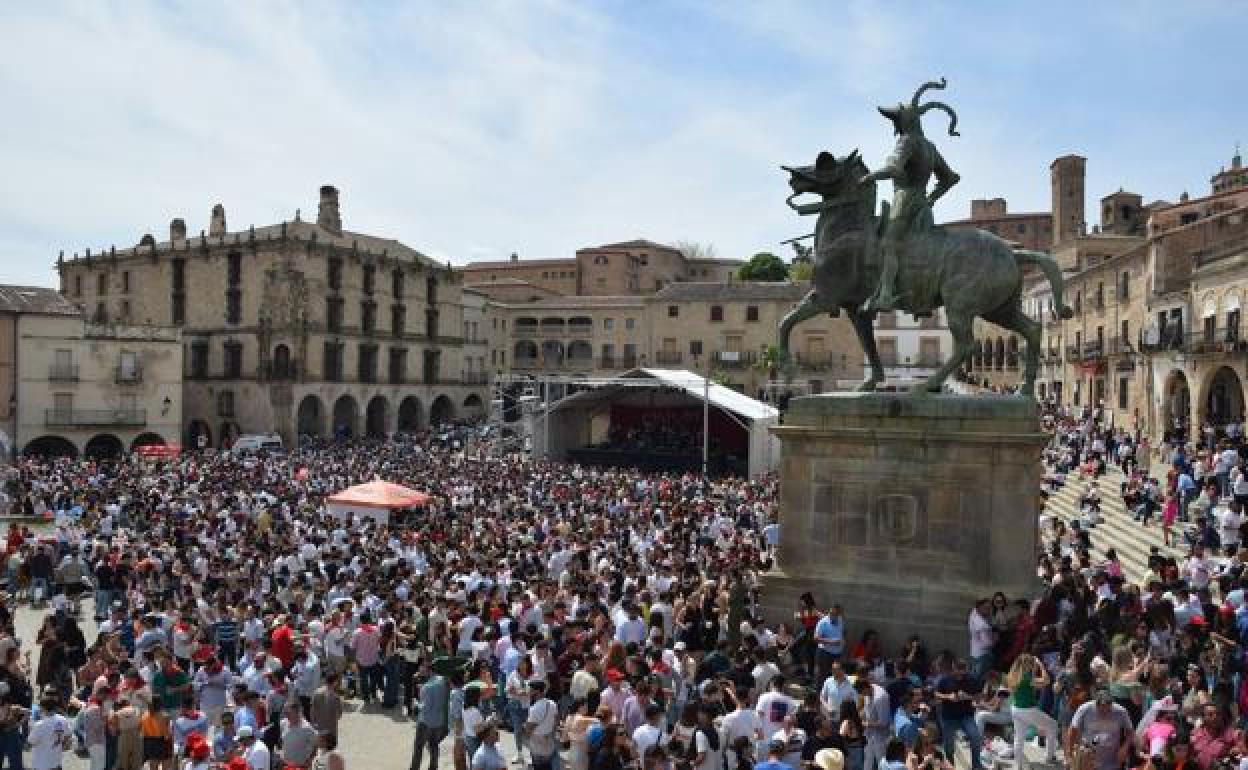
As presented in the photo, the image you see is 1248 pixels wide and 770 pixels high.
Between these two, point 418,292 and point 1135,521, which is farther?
point 418,292

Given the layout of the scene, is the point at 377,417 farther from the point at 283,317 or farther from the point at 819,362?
the point at 819,362

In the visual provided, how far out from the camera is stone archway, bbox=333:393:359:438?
55812 mm

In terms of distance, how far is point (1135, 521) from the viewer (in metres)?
20.0

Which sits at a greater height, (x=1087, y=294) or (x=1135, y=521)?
(x=1087, y=294)

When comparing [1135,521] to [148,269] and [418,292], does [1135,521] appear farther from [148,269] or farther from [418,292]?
[148,269]

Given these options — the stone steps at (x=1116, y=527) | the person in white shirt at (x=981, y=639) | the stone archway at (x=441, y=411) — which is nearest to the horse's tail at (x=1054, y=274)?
the person in white shirt at (x=981, y=639)

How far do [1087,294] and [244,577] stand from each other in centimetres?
4014

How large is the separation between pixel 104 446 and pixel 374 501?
1257 inches

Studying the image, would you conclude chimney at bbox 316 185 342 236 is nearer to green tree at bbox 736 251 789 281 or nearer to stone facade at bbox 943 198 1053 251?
green tree at bbox 736 251 789 281

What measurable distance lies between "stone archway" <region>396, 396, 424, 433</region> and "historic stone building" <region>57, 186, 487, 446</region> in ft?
0.30

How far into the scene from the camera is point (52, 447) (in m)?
43.8

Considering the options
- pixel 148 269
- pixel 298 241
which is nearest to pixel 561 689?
pixel 298 241

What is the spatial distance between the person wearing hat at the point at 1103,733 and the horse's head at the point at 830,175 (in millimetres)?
6979

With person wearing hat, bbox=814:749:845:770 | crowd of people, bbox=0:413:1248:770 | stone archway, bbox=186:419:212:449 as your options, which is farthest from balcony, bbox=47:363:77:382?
person wearing hat, bbox=814:749:845:770
